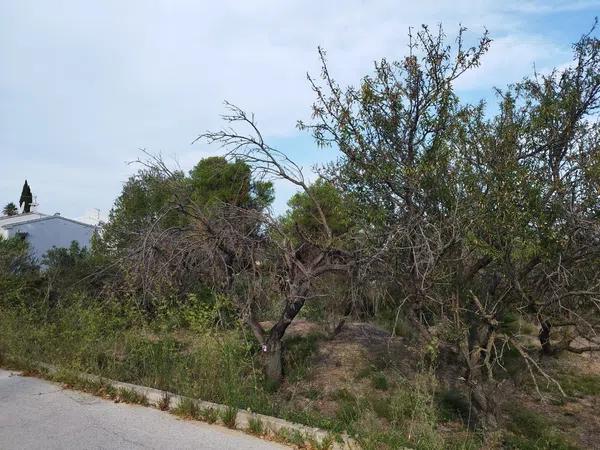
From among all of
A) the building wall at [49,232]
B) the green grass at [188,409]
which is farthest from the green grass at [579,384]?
the building wall at [49,232]

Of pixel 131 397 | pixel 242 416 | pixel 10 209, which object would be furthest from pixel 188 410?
pixel 10 209

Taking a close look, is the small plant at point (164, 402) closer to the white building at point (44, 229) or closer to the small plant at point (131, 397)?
the small plant at point (131, 397)

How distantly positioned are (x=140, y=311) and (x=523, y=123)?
5358 millimetres

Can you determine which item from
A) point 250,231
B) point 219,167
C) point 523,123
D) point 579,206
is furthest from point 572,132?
point 219,167

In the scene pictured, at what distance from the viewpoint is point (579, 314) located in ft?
22.5

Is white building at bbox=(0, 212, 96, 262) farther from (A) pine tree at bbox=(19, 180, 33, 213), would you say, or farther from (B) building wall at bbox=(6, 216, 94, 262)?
(A) pine tree at bbox=(19, 180, 33, 213)

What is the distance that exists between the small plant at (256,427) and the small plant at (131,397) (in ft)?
4.95

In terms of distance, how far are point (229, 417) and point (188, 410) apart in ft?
1.72

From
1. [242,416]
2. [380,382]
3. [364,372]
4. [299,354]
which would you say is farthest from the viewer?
[299,354]

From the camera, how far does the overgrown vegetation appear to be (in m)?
6.16

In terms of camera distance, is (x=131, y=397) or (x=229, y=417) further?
(x=131, y=397)

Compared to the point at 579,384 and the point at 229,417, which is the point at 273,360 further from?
the point at 579,384

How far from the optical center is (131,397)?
20.8 ft

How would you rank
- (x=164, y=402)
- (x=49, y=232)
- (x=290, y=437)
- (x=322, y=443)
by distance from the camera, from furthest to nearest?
(x=49, y=232), (x=164, y=402), (x=290, y=437), (x=322, y=443)
